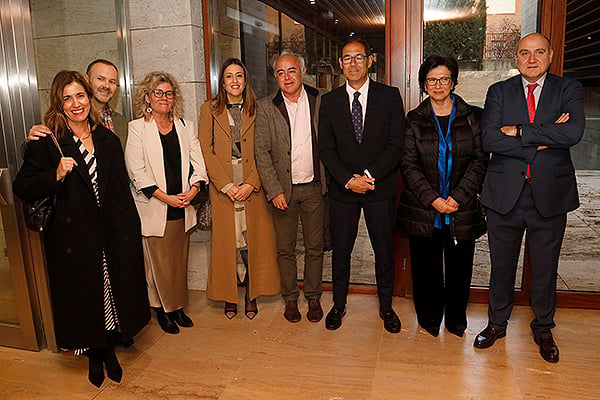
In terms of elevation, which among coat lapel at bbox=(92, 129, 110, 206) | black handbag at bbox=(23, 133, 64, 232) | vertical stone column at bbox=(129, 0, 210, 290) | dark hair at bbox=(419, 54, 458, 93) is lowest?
black handbag at bbox=(23, 133, 64, 232)

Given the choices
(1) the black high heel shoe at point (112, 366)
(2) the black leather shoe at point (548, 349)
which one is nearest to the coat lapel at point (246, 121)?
(1) the black high heel shoe at point (112, 366)

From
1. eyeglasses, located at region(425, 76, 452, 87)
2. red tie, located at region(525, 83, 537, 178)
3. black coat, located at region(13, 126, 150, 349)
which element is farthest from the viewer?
eyeglasses, located at region(425, 76, 452, 87)

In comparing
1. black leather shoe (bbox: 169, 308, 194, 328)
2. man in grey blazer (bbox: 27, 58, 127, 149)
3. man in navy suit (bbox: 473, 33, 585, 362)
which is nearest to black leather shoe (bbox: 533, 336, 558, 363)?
man in navy suit (bbox: 473, 33, 585, 362)

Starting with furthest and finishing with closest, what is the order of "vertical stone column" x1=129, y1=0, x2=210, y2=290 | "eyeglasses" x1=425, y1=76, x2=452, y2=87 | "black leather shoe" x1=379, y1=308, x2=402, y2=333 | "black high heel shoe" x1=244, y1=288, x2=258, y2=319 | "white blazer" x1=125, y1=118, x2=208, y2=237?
"vertical stone column" x1=129, y1=0, x2=210, y2=290, "black high heel shoe" x1=244, y1=288, x2=258, y2=319, "black leather shoe" x1=379, y1=308, x2=402, y2=333, "white blazer" x1=125, y1=118, x2=208, y2=237, "eyeglasses" x1=425, y1=76, x2=452, y2=87

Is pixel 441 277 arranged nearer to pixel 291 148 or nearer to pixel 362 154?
pixel 362 154

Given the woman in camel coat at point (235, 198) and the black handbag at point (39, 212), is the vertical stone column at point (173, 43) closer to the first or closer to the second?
the woman in camel coat at point (235, 198)

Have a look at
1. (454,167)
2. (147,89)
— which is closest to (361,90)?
(454,167)

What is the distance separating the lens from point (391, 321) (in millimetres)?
3473

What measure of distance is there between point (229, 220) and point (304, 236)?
54cm

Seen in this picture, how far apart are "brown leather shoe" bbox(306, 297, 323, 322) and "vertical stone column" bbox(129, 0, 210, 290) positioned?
63.7 inches

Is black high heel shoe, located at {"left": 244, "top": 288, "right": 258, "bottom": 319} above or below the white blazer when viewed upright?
below

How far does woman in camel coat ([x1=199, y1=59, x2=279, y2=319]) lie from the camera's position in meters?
3.53

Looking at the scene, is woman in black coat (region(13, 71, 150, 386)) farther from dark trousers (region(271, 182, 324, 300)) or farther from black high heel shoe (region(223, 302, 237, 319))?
dark trousers (region(271, 182, 324, 300))

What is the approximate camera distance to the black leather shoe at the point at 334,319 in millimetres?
3516
